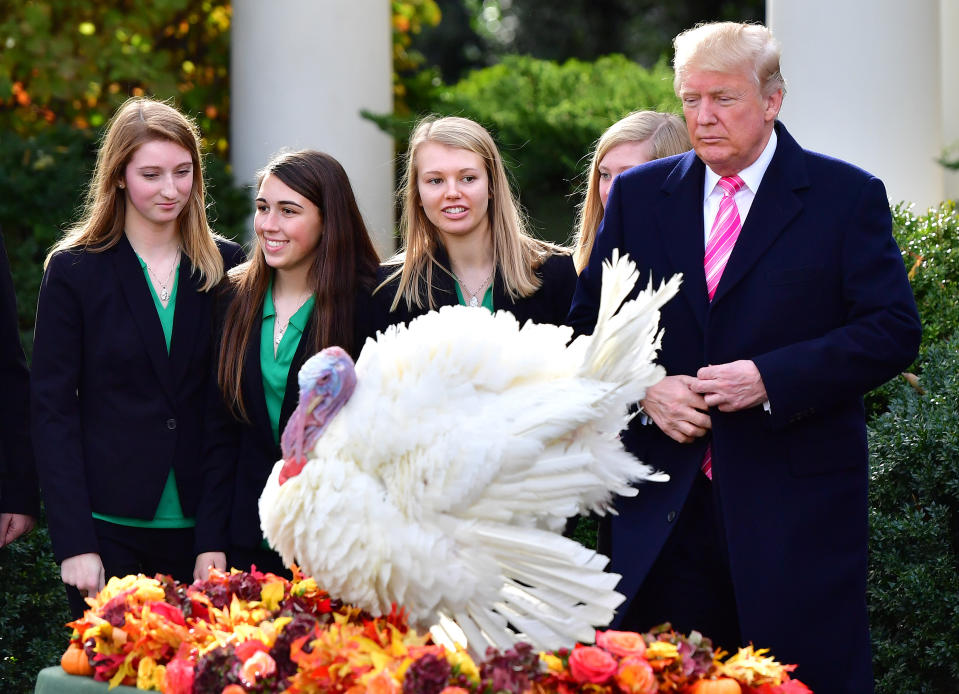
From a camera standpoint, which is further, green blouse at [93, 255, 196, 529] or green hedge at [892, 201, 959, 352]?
green hedge at [892, 201, 959, 352]

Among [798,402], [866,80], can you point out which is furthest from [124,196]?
[866,80]

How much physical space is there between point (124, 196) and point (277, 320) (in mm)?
671

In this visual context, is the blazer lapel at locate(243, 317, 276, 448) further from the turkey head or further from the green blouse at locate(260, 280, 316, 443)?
the turkey head

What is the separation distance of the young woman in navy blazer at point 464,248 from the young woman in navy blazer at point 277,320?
0.16m

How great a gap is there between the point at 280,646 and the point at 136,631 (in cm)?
40

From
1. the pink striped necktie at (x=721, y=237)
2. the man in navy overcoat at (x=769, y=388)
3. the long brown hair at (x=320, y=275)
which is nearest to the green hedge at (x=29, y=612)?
the long brown hair at (x=320, y=275)

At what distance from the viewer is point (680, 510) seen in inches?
118

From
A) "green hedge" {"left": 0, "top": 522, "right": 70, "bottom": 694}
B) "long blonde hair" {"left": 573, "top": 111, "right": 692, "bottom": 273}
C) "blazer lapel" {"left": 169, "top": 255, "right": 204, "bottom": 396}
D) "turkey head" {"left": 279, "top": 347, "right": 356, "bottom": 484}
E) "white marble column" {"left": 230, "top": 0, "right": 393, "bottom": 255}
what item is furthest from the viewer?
"white marble column" {"left": 230, "top": 0, "right": 393, "bottom": 255}

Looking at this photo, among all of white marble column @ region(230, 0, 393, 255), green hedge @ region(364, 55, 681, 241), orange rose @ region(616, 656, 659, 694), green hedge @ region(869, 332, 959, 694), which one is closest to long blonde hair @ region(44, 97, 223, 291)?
orange rose @ region(616, 656, 659, 694)

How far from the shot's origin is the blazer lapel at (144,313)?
144 inches

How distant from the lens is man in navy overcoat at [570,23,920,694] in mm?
2893

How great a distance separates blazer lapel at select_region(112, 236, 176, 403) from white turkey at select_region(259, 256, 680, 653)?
1.13m

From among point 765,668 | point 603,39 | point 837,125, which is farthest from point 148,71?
point 603,39

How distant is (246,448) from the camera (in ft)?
11.9
